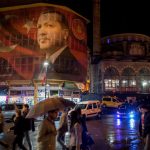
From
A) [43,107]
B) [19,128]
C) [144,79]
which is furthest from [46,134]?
[144,79]

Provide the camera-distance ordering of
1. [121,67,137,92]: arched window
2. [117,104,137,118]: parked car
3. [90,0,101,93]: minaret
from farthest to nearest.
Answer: [90,0,101,93]: minaret
[121,67,137,92]: arched window
[117,104,137,118]: parked car

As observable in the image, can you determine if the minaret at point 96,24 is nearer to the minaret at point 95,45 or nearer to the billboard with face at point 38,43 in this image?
the minaret at point 95,45

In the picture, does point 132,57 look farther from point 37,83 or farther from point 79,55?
point 37,83

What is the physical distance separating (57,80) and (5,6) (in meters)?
16.7

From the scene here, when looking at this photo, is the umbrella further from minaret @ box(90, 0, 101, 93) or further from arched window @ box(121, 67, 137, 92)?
minaret @ box(90, 0, 101, 93)

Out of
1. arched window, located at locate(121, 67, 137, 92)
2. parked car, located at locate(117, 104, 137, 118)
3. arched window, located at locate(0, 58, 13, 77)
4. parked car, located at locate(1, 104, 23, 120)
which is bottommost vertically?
parked car, located at locate(117, 104, 137, 118)

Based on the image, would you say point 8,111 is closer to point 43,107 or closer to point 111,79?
point 43,107

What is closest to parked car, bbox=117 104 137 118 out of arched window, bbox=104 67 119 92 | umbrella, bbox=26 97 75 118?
arched window, bbox=104 67 119 92

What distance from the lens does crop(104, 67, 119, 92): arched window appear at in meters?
61.2

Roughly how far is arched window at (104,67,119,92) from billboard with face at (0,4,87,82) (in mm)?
10144

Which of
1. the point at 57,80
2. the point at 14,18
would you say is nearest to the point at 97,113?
the point at 57,80

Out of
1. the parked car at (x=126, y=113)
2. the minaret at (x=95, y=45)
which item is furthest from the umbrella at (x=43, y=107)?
the minaret at (x=95, y=45)

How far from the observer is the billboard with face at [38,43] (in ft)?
159

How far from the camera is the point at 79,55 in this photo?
52750mm
